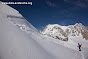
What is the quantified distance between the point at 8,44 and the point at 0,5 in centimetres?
1023

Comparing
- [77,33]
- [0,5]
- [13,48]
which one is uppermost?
[0,5]

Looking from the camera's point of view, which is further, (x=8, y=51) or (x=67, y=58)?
(x=67, y=58)

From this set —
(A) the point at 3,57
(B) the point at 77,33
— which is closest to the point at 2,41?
(A) the point at 3,57

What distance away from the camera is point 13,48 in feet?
14.2

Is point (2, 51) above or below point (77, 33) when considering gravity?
above

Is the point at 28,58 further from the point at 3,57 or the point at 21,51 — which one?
the point at 3,57

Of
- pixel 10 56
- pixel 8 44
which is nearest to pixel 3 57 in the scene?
pixel 10 56

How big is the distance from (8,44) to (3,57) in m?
1.08

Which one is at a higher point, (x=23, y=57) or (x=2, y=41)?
(x=2, y=41)

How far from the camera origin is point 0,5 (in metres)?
10.4

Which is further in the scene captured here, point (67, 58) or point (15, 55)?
point (67, 58)

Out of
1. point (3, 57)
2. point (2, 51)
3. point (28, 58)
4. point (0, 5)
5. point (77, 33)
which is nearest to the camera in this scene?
point (3, 57)

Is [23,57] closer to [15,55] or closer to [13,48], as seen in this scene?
[15,55]

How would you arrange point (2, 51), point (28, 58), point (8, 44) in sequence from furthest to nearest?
point (8, 44)
point (28, 58)
point (2, 51)
